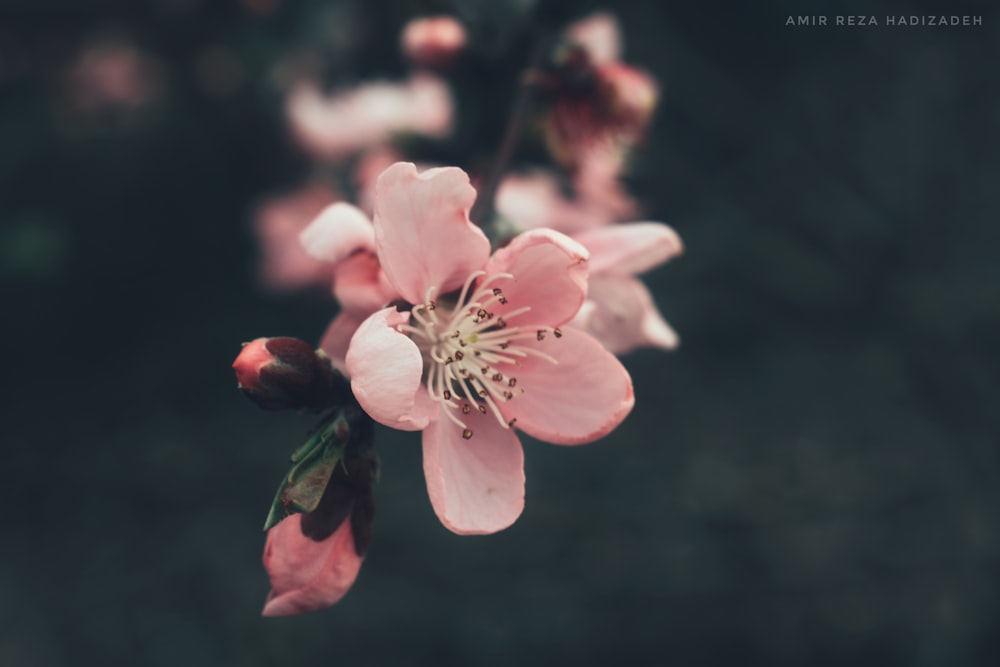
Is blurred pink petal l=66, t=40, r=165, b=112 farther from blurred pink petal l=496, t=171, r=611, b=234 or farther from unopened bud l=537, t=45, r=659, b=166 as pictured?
unopened bud l=537, t=45, r=659, b=166

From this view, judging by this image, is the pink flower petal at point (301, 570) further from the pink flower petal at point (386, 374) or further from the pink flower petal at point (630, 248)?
the pink flower petal at point (630, 248)

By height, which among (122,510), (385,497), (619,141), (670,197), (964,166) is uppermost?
(619,141)

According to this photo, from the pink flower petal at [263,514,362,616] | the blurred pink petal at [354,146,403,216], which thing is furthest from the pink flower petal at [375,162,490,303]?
the blurred pink petal at [354,146,403,216]

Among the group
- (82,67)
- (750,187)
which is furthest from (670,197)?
(82,67)

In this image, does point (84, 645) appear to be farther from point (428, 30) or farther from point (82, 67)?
point (428, 30)

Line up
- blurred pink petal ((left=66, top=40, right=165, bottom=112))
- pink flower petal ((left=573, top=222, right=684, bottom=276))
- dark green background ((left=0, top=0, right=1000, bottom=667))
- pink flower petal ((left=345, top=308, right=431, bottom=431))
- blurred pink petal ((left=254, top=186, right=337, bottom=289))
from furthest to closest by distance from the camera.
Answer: dark green background ((left=0, top=0, right=1000, bottom=667)), blurred pink petal ((left=66, top=40, right=165, bottom=112)), blurred pink petal ((left=254, top=186, right=337, bottom=289)), pink flower petal ((left=573, top=222, right=684, bottom=276)), pink flower petal ((left=345, top=308, right=431, bottom=431))

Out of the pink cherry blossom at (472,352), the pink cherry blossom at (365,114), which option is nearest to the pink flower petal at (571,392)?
the pink cherry blossom at (472,352)

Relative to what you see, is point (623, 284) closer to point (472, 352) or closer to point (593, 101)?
point (472, 352)
